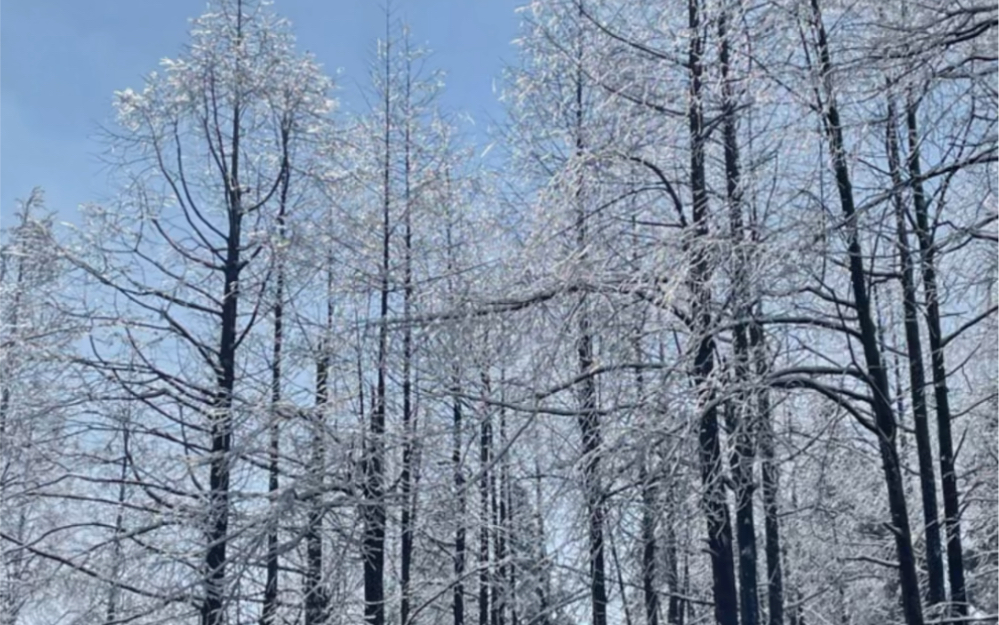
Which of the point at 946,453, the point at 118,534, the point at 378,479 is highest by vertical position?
the point at 946,453

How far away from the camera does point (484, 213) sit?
7941 millimetres

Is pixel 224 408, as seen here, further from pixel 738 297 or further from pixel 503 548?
pixel 738 297

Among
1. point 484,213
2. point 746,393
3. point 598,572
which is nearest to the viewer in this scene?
point 746,393

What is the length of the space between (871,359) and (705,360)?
772mm

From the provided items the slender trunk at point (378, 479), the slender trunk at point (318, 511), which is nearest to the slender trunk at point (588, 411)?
the slender trunk at point (378, 479)

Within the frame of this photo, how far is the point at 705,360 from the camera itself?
Answer: 461 centimetres

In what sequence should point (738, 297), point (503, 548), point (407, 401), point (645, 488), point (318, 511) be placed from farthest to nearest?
point (503, 548) → point (407, 401) → point (318, 511) → point (645, 488) → point (738, 297)

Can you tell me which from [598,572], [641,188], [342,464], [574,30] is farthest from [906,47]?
[342,464]

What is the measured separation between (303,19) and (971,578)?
8113 mm

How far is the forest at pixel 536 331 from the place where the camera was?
4.16m

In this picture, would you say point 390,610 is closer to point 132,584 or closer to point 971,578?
point 132,584

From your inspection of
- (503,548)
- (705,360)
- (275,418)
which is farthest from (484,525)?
(705,360)

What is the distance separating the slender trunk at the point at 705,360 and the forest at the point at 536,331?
3 cm

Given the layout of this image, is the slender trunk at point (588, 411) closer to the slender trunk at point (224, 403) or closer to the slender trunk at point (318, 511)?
the slender trunk at point (318, 511)
